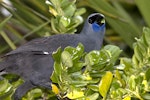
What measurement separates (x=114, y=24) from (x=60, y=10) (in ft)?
1.01

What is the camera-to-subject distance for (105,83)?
1.10 m

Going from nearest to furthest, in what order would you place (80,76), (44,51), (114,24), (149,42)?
(80,76) < (149,42) < (44,51) < (114,24)

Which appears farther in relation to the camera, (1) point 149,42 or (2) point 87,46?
(2) point 87,46

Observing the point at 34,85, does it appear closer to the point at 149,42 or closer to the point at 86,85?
the point at 86,85

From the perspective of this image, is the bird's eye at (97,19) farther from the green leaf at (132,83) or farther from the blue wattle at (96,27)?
the green leaf at (132,83)

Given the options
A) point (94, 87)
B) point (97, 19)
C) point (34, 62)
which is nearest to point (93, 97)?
point (94, 87)

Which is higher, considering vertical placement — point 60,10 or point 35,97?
point 60,10

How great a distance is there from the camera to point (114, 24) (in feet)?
5.42

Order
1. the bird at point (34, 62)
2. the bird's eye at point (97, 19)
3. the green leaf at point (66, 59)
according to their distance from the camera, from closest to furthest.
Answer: the green leaf at point (66, 59)
the bird at point (34, 62)
the bird's eye at point (97, 19)

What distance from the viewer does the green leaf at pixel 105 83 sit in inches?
43.3

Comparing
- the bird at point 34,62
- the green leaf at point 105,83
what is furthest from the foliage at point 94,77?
the bird at point 34,62

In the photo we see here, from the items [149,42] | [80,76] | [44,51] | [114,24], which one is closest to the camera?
[80,76]

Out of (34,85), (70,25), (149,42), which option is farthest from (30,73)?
(149,42)

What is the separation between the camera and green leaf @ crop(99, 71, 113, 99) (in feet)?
3.61
